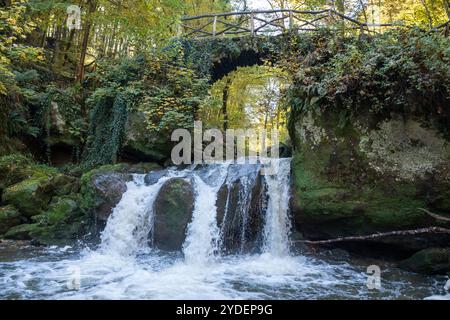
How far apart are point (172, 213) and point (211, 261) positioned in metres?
1.65

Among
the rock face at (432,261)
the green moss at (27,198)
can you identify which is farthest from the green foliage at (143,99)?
the rock face at (432,261)

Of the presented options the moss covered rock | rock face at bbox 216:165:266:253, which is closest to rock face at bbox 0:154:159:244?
the moss covered rock

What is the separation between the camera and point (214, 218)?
8.10 m

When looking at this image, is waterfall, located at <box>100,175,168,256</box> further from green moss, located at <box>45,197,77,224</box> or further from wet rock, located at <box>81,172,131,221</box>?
green moss, located at <box>45,197,77,224</box>

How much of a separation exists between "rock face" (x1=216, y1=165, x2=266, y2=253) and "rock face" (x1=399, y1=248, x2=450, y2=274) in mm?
3148

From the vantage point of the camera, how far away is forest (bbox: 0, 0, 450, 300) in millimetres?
6508

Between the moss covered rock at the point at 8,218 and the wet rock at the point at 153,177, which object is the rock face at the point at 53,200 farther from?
the wet rock at the point at 153,177

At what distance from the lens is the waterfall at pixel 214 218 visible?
7890 millimetres

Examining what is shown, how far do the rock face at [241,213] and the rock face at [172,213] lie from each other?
0.76 meters

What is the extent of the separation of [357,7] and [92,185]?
11.9 meters

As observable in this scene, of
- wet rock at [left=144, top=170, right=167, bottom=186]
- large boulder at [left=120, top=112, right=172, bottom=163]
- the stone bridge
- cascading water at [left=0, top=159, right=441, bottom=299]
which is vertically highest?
the stone bridge

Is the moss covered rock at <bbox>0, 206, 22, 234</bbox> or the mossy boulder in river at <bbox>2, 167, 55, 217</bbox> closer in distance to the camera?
the moss covered rock at <bbox>0, 206, 22, 234</bbox>
